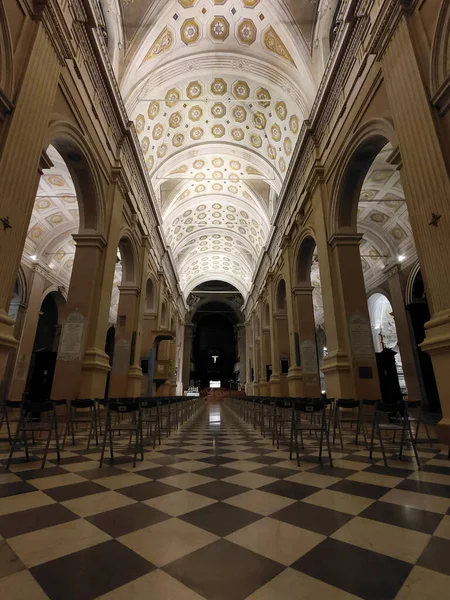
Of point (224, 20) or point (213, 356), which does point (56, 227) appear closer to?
point (224, 20)

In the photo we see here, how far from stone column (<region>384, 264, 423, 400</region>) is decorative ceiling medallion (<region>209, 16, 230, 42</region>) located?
10319 millimetres

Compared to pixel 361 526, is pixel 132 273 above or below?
above

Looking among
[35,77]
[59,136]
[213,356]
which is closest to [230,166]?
[59,136]

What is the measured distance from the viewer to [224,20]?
29.1 ft

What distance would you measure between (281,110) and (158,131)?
447 cm

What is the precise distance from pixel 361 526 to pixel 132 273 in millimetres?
10038

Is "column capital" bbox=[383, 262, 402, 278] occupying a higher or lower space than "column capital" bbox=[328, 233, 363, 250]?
higher

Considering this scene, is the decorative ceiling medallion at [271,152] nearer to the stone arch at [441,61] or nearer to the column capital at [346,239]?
the column capital at [346,239]

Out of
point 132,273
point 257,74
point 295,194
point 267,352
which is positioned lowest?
point 267,352

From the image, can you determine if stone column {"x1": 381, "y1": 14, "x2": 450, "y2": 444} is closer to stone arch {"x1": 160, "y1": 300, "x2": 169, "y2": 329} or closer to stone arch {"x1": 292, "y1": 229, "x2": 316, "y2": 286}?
stone arch {"x1": 292, "y1": 229, "x2": 316, "y2": 286}

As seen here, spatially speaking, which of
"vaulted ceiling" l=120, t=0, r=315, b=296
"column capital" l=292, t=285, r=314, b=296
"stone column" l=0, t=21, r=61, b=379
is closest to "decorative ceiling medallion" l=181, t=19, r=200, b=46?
"vaulted ceiling" l=120, t=0, r=315, b=296

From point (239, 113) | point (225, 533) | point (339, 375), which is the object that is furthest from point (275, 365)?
point (225, 533)

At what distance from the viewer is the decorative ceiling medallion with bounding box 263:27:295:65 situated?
8.73 metres

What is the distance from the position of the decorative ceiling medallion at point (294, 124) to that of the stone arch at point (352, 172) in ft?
13.6
